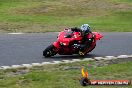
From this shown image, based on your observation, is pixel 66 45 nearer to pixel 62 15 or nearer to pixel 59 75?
pixel 59 75

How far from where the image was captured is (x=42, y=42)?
19578 mm

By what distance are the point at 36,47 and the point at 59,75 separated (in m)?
5.98

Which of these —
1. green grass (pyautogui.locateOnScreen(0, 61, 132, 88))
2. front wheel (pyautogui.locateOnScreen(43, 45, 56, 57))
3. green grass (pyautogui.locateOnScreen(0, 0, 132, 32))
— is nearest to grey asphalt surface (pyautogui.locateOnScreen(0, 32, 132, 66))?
front wheel (pyautogui.locateOnScreen(43, 45, 56, 57))

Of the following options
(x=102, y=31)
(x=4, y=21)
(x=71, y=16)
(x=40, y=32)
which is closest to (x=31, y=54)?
(x=40, y=32)

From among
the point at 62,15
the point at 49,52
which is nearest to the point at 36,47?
the point at 49,52

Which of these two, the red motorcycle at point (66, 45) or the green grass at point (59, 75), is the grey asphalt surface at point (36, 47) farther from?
the green grass at point (59, 75)

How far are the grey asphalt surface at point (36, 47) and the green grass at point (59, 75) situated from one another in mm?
1740

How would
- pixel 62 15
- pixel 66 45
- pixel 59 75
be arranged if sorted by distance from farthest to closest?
pixel 62 15 < pixel 66 45 < pixel 59 75

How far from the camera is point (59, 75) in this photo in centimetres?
1249

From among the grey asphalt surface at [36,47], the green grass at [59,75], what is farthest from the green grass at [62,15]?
the green grass at [59,75]

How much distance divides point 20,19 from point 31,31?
5.30 m

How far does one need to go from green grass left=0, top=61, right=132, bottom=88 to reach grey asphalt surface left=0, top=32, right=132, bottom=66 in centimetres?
174

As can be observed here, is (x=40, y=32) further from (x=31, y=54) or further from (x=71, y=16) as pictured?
(x=71, y=16)

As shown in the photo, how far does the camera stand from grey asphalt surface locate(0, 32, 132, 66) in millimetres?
15914
